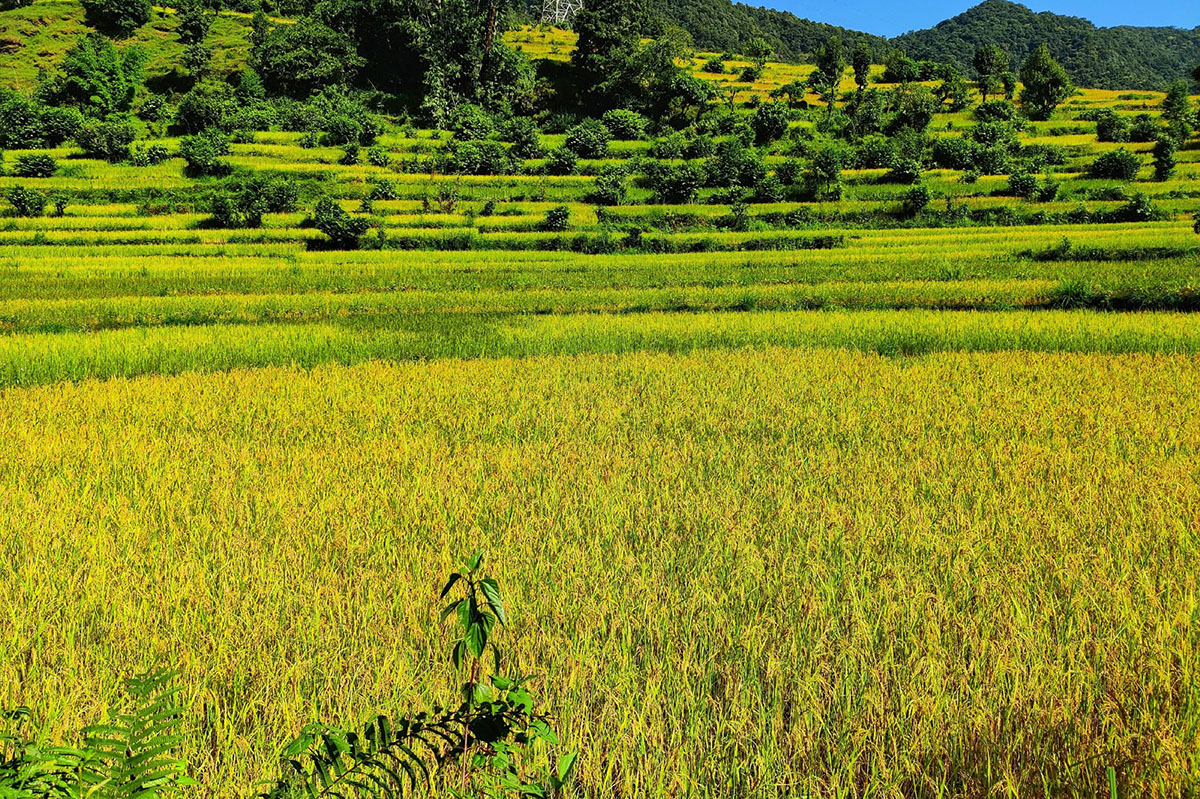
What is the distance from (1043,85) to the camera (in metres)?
51.7

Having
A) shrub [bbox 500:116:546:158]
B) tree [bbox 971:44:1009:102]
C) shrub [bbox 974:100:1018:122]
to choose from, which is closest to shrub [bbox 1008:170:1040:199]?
shrub [bbox 974:100:1018:122]

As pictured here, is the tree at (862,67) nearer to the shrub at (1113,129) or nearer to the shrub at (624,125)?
the shrub at (1113,129)

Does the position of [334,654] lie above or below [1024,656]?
below

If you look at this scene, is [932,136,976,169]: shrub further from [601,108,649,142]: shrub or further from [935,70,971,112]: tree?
[601,108,649,142]: shrub

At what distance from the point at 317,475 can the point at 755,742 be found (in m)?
3.47

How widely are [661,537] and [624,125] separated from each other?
1895 inches

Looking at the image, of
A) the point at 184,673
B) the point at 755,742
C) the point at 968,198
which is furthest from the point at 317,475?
the point at 968,198

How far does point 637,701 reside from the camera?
212cm

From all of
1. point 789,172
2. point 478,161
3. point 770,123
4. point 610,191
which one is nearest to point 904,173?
point 789,172

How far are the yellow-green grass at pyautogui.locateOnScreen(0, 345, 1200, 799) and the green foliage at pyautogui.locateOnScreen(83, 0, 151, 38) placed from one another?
266ft

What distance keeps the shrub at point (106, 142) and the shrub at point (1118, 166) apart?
52374 millimetres

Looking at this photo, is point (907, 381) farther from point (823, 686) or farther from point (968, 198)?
point (968, 198)

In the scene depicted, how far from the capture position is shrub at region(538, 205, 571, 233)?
90.9 feet

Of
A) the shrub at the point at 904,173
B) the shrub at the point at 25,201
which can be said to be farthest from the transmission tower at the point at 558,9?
the shrub at the point at 25,201
